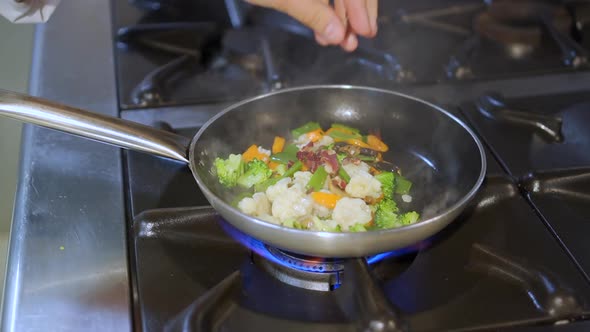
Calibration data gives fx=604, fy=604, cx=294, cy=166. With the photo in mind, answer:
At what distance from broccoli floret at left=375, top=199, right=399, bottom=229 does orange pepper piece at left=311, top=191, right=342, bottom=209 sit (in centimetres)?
7

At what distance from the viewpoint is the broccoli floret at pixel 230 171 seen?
1.05m

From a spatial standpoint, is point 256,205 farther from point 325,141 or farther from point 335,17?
point 335,17

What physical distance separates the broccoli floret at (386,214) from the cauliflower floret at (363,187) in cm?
2

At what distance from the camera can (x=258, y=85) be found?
138 centimetres

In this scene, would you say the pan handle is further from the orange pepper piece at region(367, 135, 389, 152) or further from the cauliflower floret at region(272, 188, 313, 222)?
the orange pepper piece at region(367, 135, 389, 152)

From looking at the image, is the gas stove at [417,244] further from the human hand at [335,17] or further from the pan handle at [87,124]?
the human hand at [335,17]

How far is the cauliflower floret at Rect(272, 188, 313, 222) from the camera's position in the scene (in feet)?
3.01

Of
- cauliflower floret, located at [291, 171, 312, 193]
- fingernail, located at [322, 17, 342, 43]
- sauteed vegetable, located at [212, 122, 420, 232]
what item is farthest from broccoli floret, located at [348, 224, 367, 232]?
fingernail, located at [322, 17, 342, 43]

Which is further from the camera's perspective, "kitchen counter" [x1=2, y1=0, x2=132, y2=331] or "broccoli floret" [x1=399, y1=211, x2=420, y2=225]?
"broccoli floret" [x1=399, y1=211, x2=420, y2=225]

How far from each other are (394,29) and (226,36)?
0.44 metres

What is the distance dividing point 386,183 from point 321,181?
0.37 ft

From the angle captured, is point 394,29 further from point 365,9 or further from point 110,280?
point 110,280

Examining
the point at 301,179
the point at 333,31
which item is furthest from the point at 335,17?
the point at 301,179

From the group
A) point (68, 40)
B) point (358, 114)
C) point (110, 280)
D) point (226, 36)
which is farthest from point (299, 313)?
point (68, 40)
